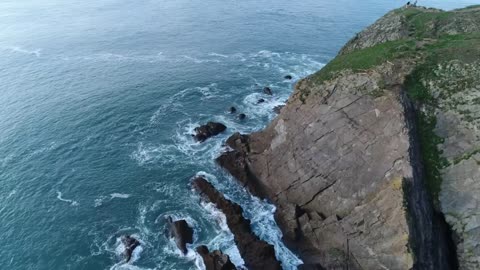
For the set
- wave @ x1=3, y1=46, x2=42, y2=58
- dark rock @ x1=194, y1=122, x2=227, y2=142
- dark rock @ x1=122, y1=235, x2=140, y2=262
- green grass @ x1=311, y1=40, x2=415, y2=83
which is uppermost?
green grass @ x1=311, y1=40, x2=415, y2=83

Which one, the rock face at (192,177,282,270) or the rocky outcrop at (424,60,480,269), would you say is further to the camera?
the rock face at (192,177,282,270)

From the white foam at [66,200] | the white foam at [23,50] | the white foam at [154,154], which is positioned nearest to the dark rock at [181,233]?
the white foam at [154,154]

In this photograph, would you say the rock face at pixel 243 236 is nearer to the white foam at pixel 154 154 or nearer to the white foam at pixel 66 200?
the white foam at pixel 154 154

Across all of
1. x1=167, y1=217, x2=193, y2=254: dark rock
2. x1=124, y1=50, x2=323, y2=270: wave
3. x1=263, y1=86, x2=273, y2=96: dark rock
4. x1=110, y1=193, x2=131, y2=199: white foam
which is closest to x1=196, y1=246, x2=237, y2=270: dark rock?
x1=124, y1=50, x2=323, y2=270: wave

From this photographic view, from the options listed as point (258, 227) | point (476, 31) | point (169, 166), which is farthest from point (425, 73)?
point (169, 166)

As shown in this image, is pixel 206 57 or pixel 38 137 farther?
pixel 206 57

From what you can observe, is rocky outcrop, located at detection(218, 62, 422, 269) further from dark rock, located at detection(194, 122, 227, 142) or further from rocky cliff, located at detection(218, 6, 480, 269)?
dark rock, located at detection(194, 122, 227, 142)

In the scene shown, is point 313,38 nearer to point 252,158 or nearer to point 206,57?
point 206,57
